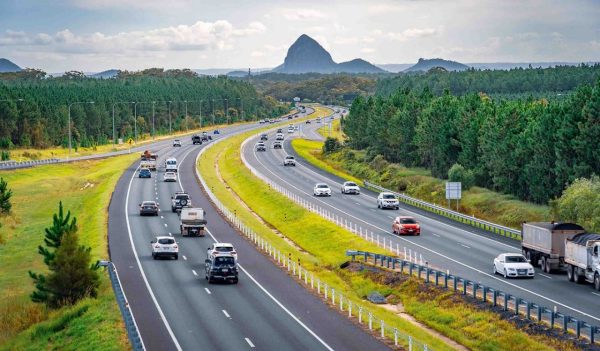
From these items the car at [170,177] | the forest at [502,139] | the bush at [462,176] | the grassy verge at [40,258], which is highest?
the forest at [502,139]

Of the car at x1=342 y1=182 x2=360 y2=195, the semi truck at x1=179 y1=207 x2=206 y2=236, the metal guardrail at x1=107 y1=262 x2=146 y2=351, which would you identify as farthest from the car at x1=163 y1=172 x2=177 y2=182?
the metal guardrail at x1=107 y1=262 x2=146 y2=351

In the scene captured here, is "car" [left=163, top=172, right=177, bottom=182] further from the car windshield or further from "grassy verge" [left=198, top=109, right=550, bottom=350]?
the car windshield

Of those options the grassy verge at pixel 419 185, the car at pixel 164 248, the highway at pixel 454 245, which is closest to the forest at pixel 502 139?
the grassy verge at pixel 419 185

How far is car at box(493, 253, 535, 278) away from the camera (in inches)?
2146

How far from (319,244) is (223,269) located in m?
23.2

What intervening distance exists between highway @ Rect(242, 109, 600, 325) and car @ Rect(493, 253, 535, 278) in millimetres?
474

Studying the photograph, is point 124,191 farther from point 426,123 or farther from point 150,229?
point 426,123

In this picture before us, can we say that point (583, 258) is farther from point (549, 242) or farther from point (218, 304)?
point (218, 304)

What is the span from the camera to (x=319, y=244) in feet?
253

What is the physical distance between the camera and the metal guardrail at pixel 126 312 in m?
37.3

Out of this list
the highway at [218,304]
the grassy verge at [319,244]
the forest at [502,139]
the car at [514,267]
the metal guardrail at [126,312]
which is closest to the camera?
the metal guardrail at [126,312]

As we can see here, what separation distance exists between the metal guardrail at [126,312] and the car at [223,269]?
5142 mm

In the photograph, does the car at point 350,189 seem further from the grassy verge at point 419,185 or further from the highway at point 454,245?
the grassy verge at point 419,185

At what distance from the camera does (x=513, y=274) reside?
5447 cm
